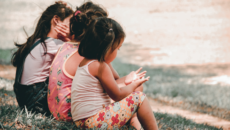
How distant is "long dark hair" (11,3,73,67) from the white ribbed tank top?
1.01 meters

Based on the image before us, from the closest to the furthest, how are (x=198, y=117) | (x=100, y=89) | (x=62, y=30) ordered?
(x=100, y=89), (x=62, y=30), (x=198, y=117)

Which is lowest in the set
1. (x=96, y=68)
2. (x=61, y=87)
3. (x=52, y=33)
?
(x=61, y=87)

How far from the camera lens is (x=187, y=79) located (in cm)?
798

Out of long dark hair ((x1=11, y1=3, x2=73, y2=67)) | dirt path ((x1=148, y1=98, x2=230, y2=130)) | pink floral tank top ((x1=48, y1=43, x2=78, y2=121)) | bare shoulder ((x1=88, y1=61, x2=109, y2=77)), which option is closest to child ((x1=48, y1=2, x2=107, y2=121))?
pink floral tank top ((x1=48, y1=43, x2=78, y2=121))

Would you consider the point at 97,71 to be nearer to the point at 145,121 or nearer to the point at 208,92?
the point at 145,121

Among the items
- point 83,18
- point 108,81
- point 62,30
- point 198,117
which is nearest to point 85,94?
point 108,81

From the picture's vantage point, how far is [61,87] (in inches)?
99.2

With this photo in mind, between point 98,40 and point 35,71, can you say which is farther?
point 35,71

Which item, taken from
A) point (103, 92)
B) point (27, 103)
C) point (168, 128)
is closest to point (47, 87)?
point (27, 103)

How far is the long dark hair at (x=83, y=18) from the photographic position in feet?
8.69

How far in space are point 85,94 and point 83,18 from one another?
905mm

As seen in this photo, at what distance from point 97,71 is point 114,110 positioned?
0.42 m

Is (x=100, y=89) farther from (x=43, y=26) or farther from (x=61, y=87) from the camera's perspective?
(x=43, y=26)

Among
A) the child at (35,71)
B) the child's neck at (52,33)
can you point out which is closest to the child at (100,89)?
the child at (35,71)
